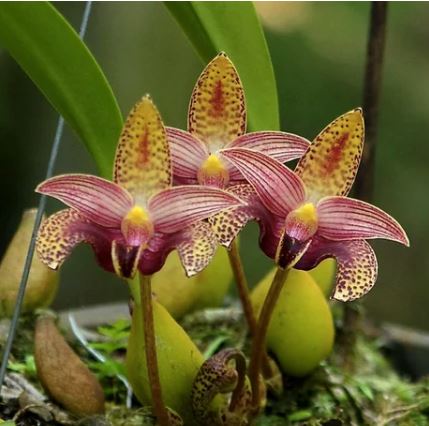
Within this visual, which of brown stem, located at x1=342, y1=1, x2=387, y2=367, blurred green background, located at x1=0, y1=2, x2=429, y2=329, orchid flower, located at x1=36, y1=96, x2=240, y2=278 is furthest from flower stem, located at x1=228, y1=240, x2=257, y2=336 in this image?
blurred green background, located at x1=0, y1=2, x2=429, y2=329

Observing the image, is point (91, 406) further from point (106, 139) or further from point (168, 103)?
point (168, 103)

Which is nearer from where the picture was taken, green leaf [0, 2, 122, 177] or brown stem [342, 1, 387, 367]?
green leaf [0, 2, 122, 177]

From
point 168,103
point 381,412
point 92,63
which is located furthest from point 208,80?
point 168,103

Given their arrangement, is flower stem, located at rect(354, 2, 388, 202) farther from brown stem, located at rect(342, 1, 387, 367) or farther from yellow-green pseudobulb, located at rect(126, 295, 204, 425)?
yellow-green pseudobulb, located at rect(126, 295, 204, 425)

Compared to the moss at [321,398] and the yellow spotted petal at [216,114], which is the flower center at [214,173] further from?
the moss at [321,398]

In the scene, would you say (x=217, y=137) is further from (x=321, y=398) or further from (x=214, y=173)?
(x=321, y=398)
